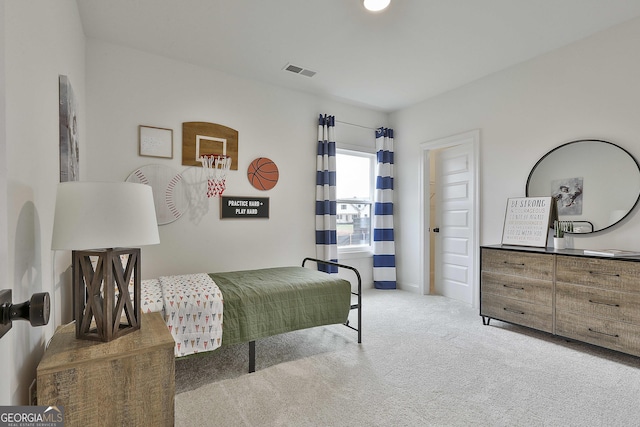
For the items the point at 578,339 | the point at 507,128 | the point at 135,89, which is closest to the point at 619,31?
the point at 507,128

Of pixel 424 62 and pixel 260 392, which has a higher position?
pixel 424 62

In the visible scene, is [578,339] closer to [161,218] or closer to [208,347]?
[208,347]

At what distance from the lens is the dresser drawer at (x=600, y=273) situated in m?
2.35

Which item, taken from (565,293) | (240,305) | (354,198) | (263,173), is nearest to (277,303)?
(240,305)

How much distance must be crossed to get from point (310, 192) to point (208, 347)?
2.48 m

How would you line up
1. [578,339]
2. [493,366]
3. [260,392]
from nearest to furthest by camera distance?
1. [260,392]
2. [493,366]
3. [578,339]

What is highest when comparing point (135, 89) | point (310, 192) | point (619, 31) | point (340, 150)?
point (619, 31)

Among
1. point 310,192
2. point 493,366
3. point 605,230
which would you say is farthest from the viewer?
point 310,192

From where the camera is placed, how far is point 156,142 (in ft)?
10.6

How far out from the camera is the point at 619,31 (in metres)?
2.76

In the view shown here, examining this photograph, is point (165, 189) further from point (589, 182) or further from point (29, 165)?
point (589, 182)

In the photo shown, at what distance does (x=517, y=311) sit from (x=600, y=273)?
77 cm

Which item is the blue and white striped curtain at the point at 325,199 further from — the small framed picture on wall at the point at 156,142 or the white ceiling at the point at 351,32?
the small framed picture on wall at the point at 156,142

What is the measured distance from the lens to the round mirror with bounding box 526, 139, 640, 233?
9.00 feet
